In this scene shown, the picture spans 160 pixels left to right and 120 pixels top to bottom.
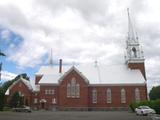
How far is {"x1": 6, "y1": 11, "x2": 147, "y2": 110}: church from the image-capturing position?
69.8 meters

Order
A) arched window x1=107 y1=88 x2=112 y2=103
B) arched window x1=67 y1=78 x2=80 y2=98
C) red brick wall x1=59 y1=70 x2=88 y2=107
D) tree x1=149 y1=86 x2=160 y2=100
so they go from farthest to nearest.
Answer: tree x1=149 y1=86 x2=160 y2=100 < arched window x1=107 y1=88 x2=112 y2=103 < arched window x1=67 y1=78 x2=80 y2=98 < red brick wall x1=59 y1=70 x2=88 y2=107

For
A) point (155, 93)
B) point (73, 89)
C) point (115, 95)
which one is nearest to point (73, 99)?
point (73, 89)

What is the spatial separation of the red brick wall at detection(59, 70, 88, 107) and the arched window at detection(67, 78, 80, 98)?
81 centimetres

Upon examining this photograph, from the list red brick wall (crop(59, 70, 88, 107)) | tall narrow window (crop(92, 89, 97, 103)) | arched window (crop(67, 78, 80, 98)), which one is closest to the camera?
red brick wall (crop(59, 70, 88, 107))

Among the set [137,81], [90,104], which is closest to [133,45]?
[137,81]

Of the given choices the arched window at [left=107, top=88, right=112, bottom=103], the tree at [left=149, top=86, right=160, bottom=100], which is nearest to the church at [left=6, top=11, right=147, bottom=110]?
the arched window at [left=107, top=88, right=112, bottom=103]

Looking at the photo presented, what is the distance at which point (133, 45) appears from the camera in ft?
243

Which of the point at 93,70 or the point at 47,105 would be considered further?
the point at 93,70

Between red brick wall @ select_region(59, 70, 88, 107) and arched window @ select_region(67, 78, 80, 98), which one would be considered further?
arched window @ select_region(67, 78, 80, 98)

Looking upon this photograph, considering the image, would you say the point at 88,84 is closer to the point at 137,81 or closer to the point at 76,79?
the point at 76,79

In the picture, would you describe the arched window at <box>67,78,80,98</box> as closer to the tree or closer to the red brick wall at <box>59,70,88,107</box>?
the red brick wall at <box>59,70,88,107</box>

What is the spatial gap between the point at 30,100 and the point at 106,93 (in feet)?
71.6

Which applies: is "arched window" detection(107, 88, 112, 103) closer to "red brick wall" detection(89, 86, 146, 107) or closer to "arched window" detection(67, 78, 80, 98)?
"red brick wall" detection(89, 86, 146, 107)

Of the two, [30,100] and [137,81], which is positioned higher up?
[137,81]
